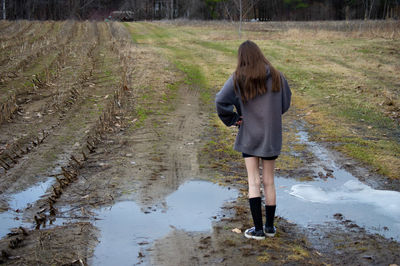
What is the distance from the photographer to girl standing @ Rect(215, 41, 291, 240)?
4.63 m

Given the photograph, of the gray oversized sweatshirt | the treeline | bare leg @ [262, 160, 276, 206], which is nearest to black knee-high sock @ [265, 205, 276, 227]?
bare leg @ [262, 160, 276, 206]

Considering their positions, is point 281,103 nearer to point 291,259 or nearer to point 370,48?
point 291,259

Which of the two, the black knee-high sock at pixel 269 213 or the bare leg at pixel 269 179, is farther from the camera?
the black knee-high sock at pixel 269 213

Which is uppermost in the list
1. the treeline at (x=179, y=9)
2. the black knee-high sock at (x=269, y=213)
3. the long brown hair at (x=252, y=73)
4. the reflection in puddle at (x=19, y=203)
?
the treeline at (x=179, y=9)

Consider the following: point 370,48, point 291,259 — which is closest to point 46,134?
point 291,259

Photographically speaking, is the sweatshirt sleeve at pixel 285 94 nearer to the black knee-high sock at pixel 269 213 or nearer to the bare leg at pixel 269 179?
the bare leg at pixel 269 179

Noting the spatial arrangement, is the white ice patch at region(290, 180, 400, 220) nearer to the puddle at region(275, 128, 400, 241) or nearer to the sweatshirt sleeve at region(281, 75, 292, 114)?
the puddle at region(275, 128, 400, 241)

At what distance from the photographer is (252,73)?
4.61m

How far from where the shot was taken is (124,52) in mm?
20281

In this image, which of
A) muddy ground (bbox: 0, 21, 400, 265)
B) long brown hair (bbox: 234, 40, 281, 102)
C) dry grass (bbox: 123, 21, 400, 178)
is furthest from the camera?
dry grass (bbox: 123, 21, 400, 178)

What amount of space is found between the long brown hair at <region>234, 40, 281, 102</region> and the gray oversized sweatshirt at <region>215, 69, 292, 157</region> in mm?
59

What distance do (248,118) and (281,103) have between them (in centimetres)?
37

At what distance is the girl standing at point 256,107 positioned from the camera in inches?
182

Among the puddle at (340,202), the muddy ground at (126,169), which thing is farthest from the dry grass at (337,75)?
the puddle at (340,202)
